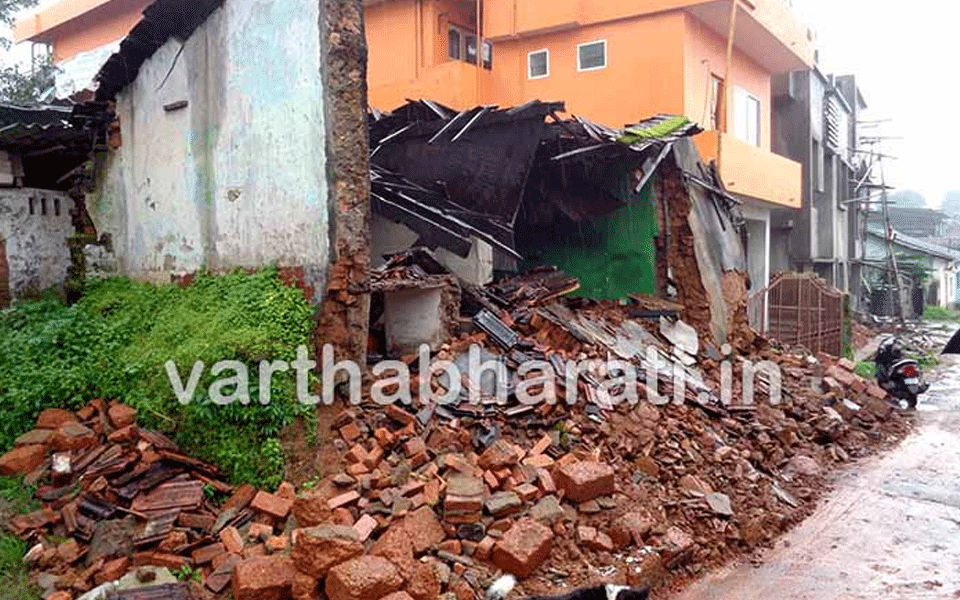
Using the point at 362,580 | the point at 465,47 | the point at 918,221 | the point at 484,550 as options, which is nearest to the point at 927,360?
the point at 465,47

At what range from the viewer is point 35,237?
8570 millimetres

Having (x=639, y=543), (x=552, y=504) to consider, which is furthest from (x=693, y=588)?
(x=552, y=504)

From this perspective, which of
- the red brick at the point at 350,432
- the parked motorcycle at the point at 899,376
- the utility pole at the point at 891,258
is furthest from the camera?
the utility pole at the point at 891,258

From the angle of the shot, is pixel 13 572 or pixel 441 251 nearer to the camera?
pixel 13 572

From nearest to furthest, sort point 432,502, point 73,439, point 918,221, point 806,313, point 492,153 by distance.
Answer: point 432,502 < point 73,439 < point 492,153 < point 806,313 < point 918,221

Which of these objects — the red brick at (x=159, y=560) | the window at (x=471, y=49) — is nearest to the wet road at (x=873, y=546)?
the red brick at (x=159, y=560)

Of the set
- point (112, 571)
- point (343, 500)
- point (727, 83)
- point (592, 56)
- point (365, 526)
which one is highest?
point (592, 56)

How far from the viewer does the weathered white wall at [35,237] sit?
8.39m

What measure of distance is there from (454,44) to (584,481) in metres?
14.4

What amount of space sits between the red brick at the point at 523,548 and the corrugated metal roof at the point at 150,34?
18.4 feet

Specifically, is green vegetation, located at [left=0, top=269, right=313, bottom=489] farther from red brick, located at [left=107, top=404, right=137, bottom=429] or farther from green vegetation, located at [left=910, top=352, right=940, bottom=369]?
green vegetation, located at [left=910, top=352, right=940, bottom=369]

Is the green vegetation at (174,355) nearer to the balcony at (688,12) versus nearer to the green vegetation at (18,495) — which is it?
the green vegetation at (18,495)

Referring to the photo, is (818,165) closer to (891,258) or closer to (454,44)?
(891,258)

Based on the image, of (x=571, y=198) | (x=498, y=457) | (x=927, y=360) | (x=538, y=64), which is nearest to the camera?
(x=498, y=457)
